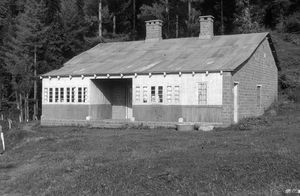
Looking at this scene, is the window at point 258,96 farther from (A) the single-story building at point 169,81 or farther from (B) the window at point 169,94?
(B) the window at point 169,94

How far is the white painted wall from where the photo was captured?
23.4 metres

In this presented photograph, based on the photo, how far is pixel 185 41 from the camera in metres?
30.7

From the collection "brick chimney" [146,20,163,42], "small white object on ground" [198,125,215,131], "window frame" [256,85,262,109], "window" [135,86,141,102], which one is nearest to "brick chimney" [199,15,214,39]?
"brick chimney" [146,20,163,42]

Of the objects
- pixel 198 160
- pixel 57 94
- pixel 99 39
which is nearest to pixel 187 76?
pixel 57 94

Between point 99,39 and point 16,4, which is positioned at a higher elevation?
point 16,4

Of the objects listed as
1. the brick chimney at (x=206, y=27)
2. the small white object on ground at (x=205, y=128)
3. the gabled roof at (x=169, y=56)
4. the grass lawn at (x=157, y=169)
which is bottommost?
the grass lawn at (x=157, y=169)

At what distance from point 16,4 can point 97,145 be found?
127ft

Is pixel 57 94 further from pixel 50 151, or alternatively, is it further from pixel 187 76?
pixel 50 151

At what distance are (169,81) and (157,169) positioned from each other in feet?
46.2

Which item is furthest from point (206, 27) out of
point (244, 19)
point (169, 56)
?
point (244, 19)

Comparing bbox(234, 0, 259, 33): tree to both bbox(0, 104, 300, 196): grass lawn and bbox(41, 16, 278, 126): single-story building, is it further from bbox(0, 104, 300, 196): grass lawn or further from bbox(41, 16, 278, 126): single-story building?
bbox(0, 104, 300, 196): grass lawn

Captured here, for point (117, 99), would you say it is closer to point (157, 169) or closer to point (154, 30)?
point (154, 30)

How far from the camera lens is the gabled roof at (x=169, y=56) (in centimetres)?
2483

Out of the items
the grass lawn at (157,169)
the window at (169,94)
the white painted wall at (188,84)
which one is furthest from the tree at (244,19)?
the grass lawn at (157,169)
